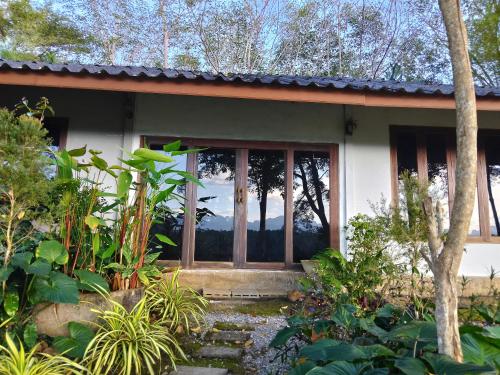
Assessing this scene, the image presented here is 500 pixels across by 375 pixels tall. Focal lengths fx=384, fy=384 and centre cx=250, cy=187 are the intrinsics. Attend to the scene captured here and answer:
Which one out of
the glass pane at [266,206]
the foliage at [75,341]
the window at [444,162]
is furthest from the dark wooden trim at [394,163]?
the foliage at [75,341]

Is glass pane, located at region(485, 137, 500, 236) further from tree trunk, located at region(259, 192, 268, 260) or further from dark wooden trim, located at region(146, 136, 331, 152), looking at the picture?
tree trunk, located at region(259, 192, 268, 260)

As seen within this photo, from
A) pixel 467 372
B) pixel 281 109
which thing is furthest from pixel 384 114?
pixel 467 372

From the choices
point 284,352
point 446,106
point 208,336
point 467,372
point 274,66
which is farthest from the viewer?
point 274,66

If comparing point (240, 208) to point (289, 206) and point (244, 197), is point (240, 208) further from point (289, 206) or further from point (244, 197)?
point (289, 206)

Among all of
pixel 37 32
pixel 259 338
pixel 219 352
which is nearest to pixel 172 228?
pixel 259 338

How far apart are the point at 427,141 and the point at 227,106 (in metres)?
2.71

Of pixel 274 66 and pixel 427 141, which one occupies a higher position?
pixel 274 66

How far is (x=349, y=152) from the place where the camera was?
504 cm

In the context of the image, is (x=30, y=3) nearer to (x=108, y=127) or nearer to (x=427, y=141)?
(x=108, y=127)

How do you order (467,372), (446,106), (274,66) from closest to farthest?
(467,372) → (446,106) → (274,66)

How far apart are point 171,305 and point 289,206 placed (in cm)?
223

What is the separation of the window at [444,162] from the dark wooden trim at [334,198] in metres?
0.74

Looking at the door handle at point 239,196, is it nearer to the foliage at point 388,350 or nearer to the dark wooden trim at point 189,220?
the dark wooden trim at point 189,220

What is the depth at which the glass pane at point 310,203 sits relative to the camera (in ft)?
16.2
